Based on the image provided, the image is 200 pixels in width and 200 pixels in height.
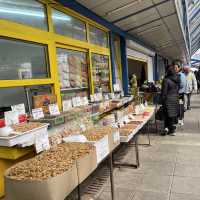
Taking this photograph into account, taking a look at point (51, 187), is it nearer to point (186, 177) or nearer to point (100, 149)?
point (100, 149)

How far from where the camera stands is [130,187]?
10.4ft

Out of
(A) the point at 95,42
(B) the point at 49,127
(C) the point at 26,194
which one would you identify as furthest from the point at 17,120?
(A) the point at 95,42

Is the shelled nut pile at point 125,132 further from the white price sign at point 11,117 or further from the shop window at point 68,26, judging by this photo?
the shop window at point 68,26

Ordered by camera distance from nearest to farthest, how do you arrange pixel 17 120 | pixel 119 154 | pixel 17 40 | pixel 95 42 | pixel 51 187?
pixel 51 187 → pixel 17 120 → pixel 17 40 → pixel 119 154 → pixel 95 42

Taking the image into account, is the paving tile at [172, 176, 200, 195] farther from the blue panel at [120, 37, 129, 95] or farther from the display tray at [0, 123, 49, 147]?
the blue panel at [120, 37, 129, 95]

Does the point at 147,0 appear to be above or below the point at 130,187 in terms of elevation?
above

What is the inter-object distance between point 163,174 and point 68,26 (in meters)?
2.70

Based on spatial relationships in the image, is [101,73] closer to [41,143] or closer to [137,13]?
[137,13]

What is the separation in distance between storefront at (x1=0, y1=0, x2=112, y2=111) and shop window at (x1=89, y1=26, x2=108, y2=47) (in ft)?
0.07

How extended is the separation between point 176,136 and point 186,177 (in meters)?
2.26

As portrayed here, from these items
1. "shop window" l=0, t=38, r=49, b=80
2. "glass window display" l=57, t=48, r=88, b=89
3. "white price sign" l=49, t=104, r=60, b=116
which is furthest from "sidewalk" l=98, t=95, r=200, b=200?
"shop window" l=0, t=38, r=49, b=80

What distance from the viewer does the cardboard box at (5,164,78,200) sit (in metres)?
1.58

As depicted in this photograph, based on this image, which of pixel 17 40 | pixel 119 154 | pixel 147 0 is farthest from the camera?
pixel 147 0

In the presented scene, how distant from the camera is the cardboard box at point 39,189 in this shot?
1.58 m
